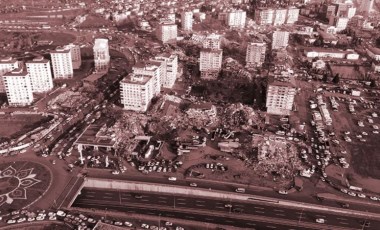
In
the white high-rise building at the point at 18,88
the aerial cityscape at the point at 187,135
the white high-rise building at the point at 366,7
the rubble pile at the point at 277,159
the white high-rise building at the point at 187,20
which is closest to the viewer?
the aerial cityscape at the point at 187,135

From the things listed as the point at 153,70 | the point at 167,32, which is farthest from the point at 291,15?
the point at 153,70

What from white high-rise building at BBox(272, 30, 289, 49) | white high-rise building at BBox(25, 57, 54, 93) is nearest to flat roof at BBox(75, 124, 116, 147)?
white high-rise building at BBox(25, 57, 54, 93)

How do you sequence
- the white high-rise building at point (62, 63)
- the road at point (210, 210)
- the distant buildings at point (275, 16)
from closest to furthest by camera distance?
the road at point (210, 210) → the white high-rise building at point (62, 63) → the distant buildings at point (275, 16)

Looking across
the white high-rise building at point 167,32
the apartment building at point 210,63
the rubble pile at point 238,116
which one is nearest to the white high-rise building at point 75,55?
the white high-rise building at point 167,32

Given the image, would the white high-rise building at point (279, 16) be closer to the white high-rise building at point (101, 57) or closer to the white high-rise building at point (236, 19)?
the white high-rise building at point (236, 19)

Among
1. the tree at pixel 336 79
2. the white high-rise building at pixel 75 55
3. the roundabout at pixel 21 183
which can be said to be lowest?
the roundabout at pixel 21 183

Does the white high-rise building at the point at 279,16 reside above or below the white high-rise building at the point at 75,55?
above

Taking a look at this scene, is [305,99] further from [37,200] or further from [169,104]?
[37,200]

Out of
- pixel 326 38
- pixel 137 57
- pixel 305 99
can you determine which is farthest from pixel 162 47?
pixel 326 38
